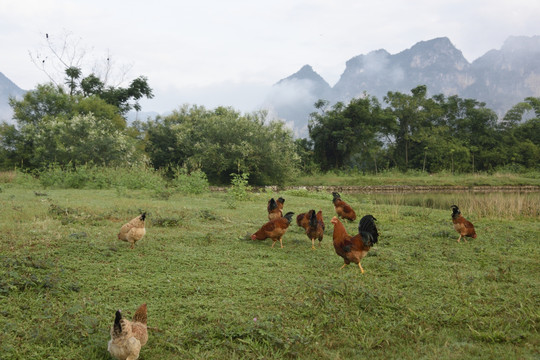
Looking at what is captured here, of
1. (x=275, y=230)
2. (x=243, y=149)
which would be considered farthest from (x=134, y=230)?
(x=243, y=149)

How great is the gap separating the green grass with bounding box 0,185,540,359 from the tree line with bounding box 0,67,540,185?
1490 centimetres

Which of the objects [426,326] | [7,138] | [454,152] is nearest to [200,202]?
[426,326]

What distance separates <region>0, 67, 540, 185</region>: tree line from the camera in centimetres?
2309

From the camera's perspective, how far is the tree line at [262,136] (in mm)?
23094

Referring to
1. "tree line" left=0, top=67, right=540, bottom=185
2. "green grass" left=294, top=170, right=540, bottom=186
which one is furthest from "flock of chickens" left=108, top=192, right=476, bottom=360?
"green grass" left=294, top=170, right=540, bottom=186

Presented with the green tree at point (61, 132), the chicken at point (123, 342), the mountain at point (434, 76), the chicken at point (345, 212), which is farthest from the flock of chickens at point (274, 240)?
the mountain at point (434, 76)

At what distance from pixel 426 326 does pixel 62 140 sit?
76.0 feet

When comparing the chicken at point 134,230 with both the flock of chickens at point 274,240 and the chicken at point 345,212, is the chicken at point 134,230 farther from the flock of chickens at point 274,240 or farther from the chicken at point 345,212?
the chicken at point 345,212

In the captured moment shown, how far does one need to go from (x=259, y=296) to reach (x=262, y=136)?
20.7 meters

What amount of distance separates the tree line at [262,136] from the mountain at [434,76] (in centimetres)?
4651

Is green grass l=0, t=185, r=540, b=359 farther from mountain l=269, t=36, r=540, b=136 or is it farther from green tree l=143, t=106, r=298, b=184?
mountain l=269, t=36, r=540, b=136

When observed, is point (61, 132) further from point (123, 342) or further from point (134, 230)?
point (123, 342)

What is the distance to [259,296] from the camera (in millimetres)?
4234

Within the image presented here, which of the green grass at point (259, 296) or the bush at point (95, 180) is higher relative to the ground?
the bush at point (95, 180)
